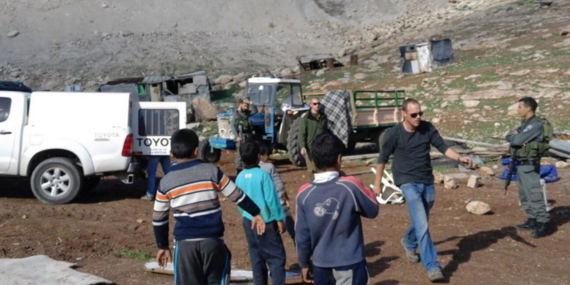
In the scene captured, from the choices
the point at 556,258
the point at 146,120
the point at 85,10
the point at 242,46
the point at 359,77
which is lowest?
the point at 556,258

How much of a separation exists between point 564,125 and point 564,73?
5196mm

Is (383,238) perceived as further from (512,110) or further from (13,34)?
(13,34)

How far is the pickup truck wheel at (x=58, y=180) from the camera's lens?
35.4ft

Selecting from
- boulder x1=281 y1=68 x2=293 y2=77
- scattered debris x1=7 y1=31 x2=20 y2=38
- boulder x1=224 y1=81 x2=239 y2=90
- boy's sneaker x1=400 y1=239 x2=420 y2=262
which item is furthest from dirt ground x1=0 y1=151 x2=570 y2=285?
scattered debris x1=7 y1=31 x2=20 y2=38

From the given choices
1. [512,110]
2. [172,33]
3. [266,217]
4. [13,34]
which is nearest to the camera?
[266,217]

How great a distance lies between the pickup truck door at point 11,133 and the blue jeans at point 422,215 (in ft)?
21.4

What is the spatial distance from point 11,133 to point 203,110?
534 inches

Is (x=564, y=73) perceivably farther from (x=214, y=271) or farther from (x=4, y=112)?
(x=214, y=271)

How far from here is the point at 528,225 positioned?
28.2 ft

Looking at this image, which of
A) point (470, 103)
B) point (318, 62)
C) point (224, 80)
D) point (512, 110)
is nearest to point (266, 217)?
point (512, 110)

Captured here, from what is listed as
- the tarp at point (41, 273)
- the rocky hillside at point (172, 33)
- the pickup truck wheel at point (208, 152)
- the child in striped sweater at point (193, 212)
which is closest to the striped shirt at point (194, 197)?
the child in striped sweater at point (193, 212)

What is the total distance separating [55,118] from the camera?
428 inches

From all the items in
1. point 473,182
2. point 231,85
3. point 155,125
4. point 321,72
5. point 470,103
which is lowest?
point 473,182

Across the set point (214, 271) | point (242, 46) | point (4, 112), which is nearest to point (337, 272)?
point (214, 271)
